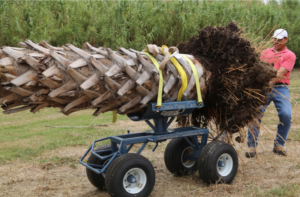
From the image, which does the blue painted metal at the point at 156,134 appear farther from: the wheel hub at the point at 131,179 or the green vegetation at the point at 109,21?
the green vegetation at the point at 109,21

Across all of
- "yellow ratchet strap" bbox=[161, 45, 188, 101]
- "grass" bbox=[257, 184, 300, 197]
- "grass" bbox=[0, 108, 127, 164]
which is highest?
"yellow ratchet strap" bbox=[161, 45, 188, 101]

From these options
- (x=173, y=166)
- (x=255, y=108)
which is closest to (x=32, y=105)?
(x=173, y=166)

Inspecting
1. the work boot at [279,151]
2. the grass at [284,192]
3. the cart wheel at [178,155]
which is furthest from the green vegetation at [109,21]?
the grass at [284,192]

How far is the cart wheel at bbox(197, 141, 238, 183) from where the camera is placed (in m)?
3.68

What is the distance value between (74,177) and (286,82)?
3811 millimetres

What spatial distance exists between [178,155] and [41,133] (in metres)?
3.97

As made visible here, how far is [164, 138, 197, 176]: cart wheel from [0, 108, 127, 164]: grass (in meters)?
2.30

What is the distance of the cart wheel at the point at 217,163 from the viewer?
3.68 meters

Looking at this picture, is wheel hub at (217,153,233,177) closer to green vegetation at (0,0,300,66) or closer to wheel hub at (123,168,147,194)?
wheel hub at (123,168,147,194)

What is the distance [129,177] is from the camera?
334 centimetres

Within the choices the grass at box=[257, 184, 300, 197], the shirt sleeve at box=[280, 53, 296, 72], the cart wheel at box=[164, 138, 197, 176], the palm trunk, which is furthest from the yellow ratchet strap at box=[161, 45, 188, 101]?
the shirt sleeve at box=[280, 53, 296, 72]

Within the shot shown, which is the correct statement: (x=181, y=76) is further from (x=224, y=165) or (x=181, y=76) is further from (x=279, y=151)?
(x=279, y=151)

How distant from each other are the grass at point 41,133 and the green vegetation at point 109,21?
399 centimetres

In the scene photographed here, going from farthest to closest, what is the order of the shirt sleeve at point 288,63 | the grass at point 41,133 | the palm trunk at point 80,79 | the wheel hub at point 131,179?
1. the grass at point 41,133
2. the shirt sleeve at point 288,63
3. the wheel hub at point 131,179
4. the palm trunk at point 80,79
